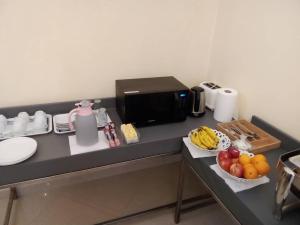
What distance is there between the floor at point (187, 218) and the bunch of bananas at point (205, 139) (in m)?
0.70

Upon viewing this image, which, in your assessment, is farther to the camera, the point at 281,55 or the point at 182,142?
the point at 182,142

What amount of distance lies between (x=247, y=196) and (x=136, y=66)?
3.71 feet

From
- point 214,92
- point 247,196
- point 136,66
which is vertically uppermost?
point 136,66

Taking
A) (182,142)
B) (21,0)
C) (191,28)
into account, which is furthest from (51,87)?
(191,28)

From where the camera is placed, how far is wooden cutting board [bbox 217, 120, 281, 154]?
1.34 meters

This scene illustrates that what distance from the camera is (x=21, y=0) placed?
4.50 feet

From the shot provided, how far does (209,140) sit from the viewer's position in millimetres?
1310

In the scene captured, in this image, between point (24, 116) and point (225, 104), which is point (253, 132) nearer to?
point (225, 104)

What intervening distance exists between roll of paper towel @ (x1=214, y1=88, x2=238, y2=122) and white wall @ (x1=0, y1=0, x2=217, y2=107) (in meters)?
0.45

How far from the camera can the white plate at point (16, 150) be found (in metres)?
1.16

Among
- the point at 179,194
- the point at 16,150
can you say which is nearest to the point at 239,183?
the point at 179,194

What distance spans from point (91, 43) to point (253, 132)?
1164 mm

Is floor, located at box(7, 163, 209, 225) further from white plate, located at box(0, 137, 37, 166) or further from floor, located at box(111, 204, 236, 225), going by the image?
white plate, located at box(0, 137, 37, 166)

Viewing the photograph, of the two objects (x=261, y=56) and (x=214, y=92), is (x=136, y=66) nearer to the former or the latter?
(x=214, y=92)
